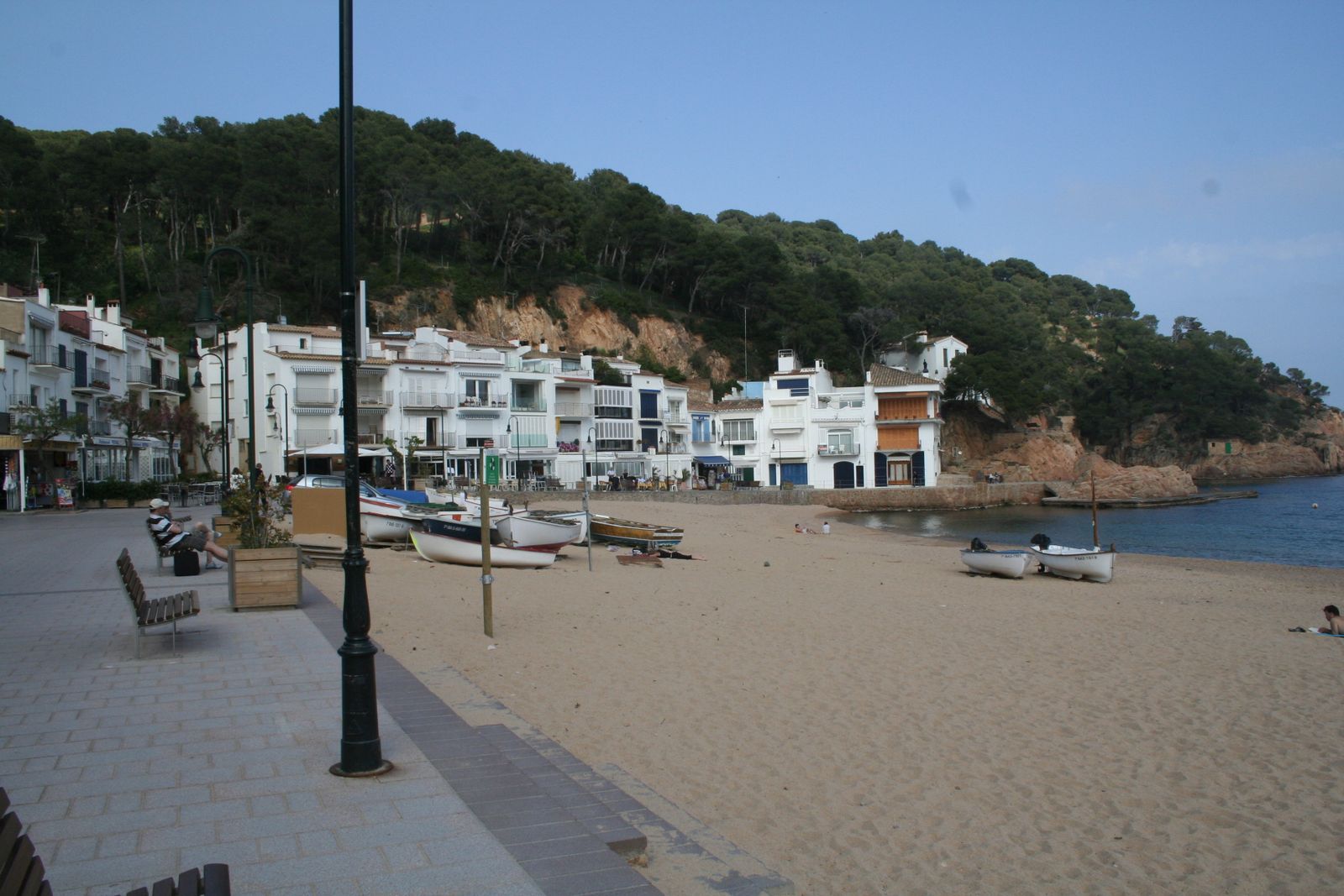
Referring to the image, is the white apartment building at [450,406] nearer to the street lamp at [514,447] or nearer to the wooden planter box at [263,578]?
the street lamp at [514,447]

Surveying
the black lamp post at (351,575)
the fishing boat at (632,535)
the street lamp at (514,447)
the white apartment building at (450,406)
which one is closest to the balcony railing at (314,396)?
the white apartment building at (450,406)

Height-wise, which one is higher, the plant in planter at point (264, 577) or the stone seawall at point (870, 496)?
the plant in planter at point (264, 577)

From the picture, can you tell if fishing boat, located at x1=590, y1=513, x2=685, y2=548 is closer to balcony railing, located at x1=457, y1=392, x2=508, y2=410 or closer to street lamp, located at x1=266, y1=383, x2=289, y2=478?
street lamp, located at x1=266, y1=383, x2=289, y2=478

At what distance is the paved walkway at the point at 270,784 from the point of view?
13.9 ft

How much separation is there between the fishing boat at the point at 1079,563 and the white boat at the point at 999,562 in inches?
16.2

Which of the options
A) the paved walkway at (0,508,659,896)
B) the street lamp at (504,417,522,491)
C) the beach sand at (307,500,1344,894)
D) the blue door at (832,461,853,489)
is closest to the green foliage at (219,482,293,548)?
the beach sand at (307,500,1344,894)

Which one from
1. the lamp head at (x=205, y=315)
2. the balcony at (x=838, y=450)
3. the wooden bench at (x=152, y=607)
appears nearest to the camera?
the wooden bench at (x=152, y=607)

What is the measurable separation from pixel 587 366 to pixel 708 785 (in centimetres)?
5474

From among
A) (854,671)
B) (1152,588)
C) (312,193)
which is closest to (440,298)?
(312,193)

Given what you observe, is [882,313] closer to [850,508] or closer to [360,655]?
[850,508]

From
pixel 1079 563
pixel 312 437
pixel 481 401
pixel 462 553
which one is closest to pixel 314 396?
pixel 312 437

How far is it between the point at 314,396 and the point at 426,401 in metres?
6.14

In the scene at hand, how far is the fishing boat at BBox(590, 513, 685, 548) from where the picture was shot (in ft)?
75.7

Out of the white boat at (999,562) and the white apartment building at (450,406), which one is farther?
the white apartment building at (450,406)
